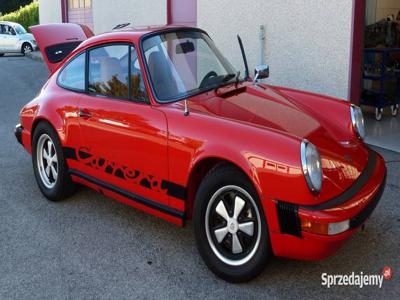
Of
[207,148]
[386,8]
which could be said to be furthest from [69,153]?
[386,8]

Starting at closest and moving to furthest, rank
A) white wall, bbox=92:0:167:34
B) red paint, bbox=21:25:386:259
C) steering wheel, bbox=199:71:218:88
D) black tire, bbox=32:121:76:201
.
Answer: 1. red paint, bbox=21:25:386:259
2. steering wheel, bbox=199:71:218:88
3. black tire, bbox=32:121:76:201
4. white wall, bbox=92:0:167:34

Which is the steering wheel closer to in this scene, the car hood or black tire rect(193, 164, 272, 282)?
Answer: the car hood

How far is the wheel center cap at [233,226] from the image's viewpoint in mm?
3143

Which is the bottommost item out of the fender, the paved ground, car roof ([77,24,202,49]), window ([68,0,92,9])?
the paved ground

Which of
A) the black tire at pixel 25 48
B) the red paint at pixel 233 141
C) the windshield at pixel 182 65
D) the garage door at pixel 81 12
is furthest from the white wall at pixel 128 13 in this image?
the black tire at pixel 25 48

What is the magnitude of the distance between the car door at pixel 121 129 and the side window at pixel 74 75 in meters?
0.11

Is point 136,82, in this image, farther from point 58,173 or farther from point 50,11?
point 50,11

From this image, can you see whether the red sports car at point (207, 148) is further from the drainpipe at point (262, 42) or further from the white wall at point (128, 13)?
the white wall at point (128, 13)

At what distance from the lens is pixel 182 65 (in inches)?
150

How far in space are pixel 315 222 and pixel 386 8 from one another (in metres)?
7.46

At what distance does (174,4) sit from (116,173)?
6.69m

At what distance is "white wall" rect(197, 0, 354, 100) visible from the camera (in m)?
6.58

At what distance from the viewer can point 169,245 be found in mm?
3762

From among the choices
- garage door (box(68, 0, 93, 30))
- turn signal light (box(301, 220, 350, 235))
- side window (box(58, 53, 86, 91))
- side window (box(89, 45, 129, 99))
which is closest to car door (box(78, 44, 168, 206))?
side window (box(89, 45, 129, 99))
